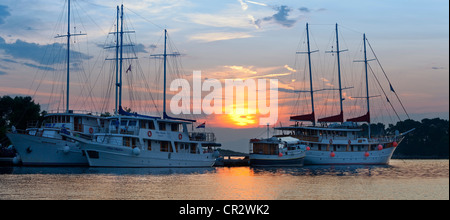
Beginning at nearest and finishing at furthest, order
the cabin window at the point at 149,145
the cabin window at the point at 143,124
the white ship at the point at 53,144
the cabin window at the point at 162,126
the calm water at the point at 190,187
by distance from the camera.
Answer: the calm water at the point at 190,187 < the white ship at the point at 53,144 < the cabin window at the point at 143,124 < the cabin window at the point at 149,145 < the cabin window at the point at 162,126

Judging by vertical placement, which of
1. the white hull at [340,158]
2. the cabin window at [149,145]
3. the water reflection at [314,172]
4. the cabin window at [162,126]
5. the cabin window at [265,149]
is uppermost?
the cabin window at [162,126]

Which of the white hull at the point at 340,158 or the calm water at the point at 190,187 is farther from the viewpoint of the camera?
the white hull at the point at 340,158

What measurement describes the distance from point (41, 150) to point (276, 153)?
28.6 metres

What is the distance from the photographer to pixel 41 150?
50.8 m

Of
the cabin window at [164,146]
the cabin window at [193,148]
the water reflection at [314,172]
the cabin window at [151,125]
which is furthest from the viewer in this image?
the cabin window at [193,148]

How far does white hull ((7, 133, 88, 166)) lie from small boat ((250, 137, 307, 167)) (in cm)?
2389

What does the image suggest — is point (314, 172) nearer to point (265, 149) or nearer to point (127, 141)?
point (265, 149)

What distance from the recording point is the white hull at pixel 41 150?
50.5 m

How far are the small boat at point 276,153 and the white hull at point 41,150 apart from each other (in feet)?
78.4

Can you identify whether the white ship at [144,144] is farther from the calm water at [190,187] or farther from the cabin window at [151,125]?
the calm water at [190,187]

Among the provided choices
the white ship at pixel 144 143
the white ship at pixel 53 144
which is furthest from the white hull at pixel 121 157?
the white ship at pixel 53 144

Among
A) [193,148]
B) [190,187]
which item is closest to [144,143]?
[193,148]
